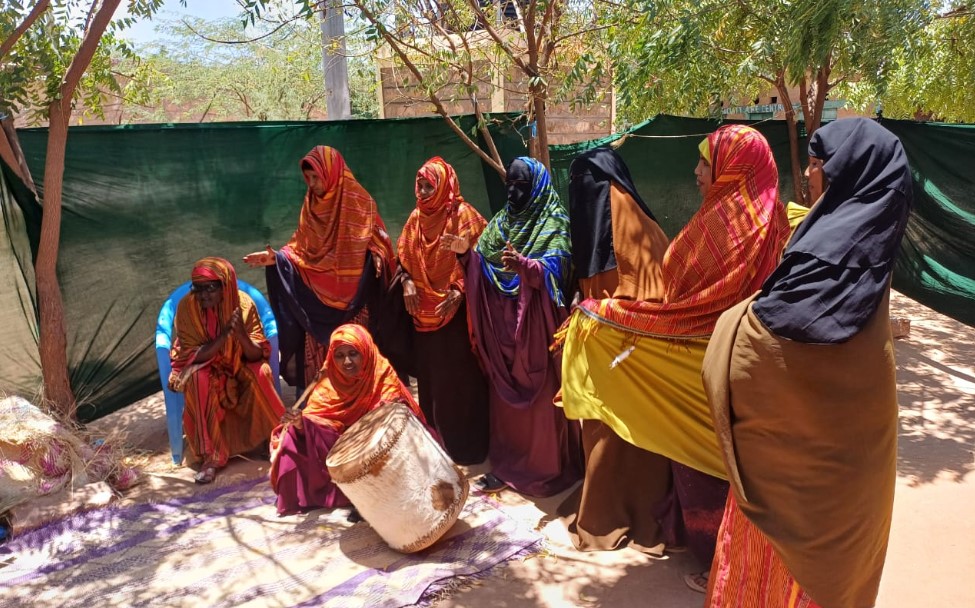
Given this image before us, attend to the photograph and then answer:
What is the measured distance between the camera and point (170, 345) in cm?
450

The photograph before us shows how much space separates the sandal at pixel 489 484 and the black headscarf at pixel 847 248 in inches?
94.0

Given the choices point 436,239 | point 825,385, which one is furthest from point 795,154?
point 825,385

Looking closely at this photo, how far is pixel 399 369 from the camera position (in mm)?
4484

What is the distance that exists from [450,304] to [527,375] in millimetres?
609

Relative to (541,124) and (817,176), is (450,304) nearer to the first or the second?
(541,124)

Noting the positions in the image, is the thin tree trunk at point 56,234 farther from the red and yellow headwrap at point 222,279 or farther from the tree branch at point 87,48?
the red and yellow headwrap at point 222,279

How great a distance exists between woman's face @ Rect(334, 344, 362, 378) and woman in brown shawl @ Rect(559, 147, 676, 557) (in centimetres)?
116

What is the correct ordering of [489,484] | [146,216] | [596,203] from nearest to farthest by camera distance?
[596,203]
[489,484]
[146,216]

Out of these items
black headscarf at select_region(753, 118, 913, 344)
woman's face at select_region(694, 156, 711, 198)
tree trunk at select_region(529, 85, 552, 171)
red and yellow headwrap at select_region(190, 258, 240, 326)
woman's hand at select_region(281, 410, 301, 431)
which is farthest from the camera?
tree trunk at select_region(529, 85, 552, 171)

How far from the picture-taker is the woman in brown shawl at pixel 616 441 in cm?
317

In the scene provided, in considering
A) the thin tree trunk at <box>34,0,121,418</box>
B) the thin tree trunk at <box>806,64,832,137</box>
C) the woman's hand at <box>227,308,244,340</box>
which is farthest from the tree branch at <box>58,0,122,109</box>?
the thin tree trunk at <box>806,64,832,137</box>

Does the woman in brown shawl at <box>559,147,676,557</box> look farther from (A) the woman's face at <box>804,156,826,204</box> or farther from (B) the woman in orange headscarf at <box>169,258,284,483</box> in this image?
(B) the woman in orange headscarf at <box>169,258,284,483</box>

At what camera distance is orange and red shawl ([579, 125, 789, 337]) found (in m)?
2.63

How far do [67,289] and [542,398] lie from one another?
304cm
